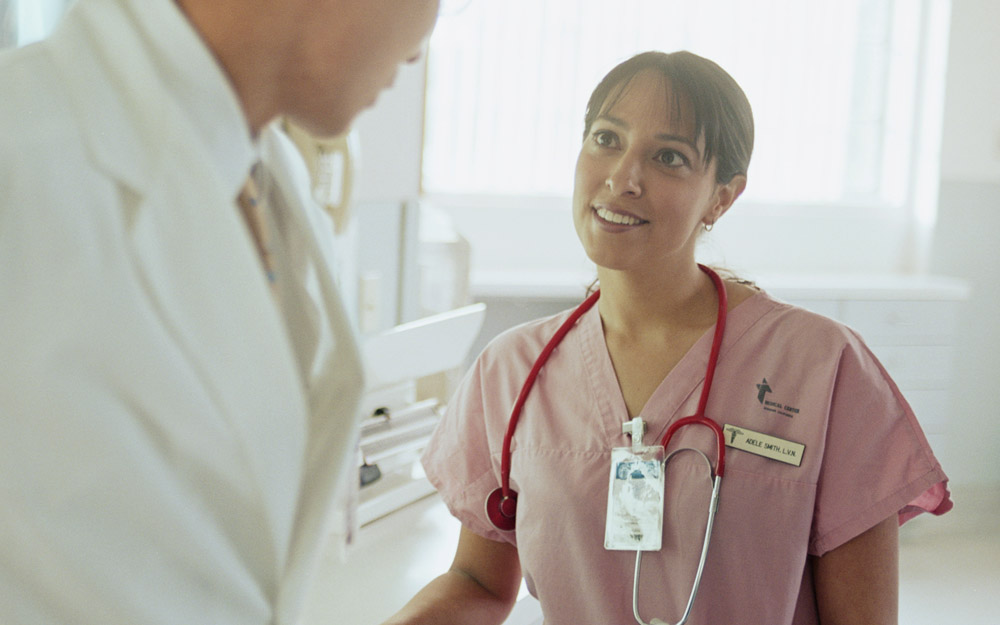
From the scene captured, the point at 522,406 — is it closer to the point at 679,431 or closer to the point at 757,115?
the point at 679,431

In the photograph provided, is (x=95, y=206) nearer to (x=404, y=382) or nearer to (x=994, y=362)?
(x=404, y=382)

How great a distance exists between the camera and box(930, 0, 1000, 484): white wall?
3.97m

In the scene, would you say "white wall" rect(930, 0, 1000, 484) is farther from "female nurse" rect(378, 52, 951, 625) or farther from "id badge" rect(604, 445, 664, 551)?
"id badge" rect(604, 445, 664, 551)

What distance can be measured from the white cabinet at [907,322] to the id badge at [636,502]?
7.99ft

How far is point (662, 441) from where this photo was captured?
1.21 meters

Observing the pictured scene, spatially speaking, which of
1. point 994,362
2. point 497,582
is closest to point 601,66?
point 994,362

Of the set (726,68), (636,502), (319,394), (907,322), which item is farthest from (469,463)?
(726,68)

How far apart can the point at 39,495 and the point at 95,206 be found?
0.51 ft

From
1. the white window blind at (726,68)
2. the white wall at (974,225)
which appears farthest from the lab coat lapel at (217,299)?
the white wall at (974,225)

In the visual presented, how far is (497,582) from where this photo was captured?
1.34 meters

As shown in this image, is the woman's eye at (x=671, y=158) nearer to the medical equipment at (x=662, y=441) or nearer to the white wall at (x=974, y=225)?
the medical equipment at (x=662, y=441)

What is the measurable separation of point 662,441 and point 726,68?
3.21m

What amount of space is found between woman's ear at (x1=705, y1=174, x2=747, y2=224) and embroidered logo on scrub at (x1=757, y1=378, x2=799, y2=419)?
27 centimetres

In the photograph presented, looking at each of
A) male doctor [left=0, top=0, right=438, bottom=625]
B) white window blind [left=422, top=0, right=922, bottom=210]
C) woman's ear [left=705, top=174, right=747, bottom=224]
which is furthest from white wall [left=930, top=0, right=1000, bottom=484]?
male doctor [left=0, top=0, right=438, bottom=625]
